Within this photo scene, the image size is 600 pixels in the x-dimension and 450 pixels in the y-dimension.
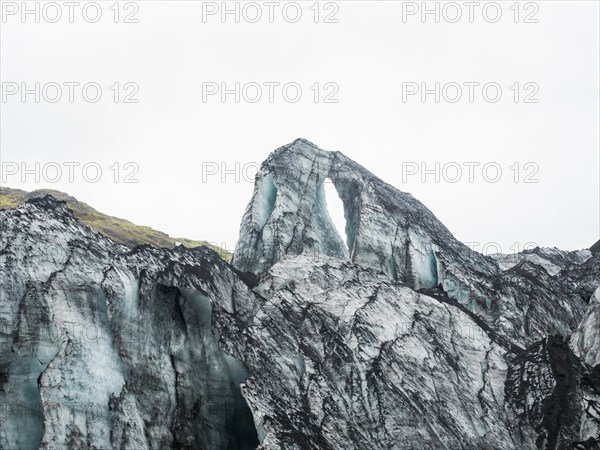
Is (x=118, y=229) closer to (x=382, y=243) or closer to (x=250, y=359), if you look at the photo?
(x=382, y=243)

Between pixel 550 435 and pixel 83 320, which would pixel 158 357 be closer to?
pixel 83 320

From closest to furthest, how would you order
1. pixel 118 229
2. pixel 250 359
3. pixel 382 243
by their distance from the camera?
pixel 250 359 < pixel 382 243 < pixel 118 229

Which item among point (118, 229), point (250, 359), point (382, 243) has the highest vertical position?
point (118, 229)

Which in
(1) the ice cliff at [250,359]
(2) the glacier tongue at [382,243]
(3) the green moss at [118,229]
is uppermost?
(3) the green moss at [118,229]

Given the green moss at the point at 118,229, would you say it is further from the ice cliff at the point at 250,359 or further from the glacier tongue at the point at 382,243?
the ice cliff at the point at 250,359

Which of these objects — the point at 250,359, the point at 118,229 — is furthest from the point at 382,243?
the point at 118,229

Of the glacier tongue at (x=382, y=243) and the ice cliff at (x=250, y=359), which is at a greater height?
the glacier tongue at (x=382, y=243)

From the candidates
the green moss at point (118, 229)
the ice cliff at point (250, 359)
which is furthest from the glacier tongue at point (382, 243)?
the green moss at point (118, 229)

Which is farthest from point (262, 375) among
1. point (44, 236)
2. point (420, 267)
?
point (420, 267)

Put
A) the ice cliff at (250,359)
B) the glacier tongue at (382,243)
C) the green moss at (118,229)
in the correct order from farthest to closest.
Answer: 1. the green moss at (118,229)
2. the glacier tongue at (382,243)
3. the ice cliff at (250,359)

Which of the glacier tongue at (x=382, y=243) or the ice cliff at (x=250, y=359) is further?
the glacier tongue at (x=382, y=243)

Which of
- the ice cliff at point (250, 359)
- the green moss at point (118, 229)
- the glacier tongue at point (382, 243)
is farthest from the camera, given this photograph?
the green moss at point (118, 229)

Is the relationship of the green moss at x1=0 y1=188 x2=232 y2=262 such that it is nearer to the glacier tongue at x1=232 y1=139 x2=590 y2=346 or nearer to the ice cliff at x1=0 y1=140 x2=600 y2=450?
the glacier tongue at x1=232 y1=139 x2=590 y2=346
